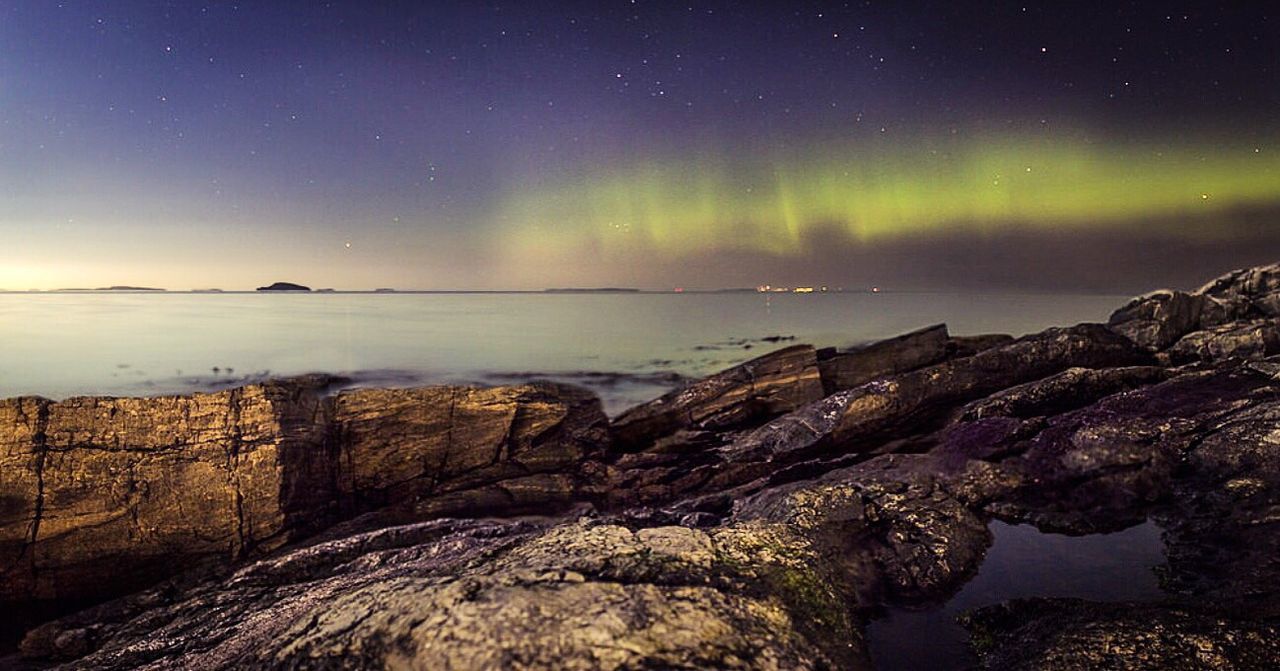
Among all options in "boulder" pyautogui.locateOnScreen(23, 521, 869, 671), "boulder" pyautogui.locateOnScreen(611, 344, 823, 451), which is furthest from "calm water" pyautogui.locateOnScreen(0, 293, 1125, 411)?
"boulder" pyautogui.locateOnScreen(23, 521, 869, 671)

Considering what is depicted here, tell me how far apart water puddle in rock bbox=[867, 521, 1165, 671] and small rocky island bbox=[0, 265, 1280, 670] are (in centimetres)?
29

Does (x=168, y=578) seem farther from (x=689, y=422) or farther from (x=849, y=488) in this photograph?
(x=849, y=488)

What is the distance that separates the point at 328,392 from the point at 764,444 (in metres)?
13.2

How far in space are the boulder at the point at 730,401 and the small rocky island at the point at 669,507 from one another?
11 cm

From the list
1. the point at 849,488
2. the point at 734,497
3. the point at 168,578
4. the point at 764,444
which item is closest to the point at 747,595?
the point at 849,488

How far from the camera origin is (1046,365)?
1884 centimetres

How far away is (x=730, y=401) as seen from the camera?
20438mm

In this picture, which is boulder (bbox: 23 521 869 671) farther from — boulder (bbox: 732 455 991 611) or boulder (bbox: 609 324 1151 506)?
boulder (bbox: 609 324 1151 506)

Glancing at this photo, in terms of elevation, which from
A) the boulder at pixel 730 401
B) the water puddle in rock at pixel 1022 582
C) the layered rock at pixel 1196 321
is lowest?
the water puddle in rock at pixel 1022 582

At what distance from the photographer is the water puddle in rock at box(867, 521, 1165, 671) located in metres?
8.24

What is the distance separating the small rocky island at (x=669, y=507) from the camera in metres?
5.48

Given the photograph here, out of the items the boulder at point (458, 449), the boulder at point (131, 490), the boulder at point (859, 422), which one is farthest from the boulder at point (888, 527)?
the boulder at point (131, 490)

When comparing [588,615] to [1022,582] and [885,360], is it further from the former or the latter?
[885,360]

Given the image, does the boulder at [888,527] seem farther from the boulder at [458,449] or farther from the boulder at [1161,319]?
the boulder at [1161,319]
